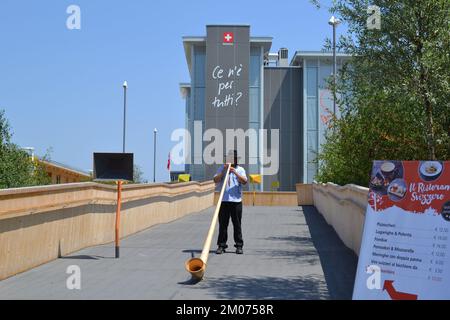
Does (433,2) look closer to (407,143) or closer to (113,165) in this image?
(407,143)

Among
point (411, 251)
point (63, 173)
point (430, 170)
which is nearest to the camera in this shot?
point (411, 251)

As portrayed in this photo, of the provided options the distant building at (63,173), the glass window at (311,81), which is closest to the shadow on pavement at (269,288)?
the glass window at (311,81)

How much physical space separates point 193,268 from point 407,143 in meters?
5.25

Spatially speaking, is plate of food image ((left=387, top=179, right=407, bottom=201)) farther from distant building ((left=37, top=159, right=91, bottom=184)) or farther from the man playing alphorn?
distant building ((left=37, top=159, right=91, bottom=184))

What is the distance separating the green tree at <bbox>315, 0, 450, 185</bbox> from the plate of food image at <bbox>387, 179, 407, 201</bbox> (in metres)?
3.60

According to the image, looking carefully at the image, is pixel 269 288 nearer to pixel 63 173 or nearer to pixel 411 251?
pixel 411 251

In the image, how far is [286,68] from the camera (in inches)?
2005

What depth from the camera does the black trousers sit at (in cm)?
1062

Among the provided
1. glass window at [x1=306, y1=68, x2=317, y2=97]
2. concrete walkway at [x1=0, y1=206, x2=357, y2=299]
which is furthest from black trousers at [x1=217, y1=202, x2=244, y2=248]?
glass window at [x1=306, y1=68, x2=317, y2=97]

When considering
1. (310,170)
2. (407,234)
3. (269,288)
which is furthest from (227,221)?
(310,170)

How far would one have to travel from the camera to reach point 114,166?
10.6 meters

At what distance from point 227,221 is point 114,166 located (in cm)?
207
